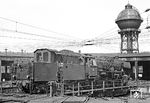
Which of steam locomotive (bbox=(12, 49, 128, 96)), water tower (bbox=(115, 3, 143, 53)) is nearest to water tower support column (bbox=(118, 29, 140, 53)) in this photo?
water tower (bbox=(115, 3, 143, 53))

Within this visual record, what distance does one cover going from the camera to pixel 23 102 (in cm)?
1302

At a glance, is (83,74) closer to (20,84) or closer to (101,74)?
(101,74)

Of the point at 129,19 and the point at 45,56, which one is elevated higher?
the point at 129,19

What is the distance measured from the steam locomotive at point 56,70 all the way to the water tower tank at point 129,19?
54764 millimetres

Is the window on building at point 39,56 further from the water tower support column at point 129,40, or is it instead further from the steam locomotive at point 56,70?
the water tower support column at point 129,40

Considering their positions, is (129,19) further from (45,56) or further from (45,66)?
(45,66)

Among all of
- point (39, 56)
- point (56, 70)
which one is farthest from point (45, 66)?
point (39, 56)

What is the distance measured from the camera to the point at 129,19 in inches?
3088

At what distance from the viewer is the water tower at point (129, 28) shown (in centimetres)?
7794

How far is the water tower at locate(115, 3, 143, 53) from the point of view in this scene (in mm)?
77938

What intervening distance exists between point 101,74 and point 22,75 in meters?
9.93

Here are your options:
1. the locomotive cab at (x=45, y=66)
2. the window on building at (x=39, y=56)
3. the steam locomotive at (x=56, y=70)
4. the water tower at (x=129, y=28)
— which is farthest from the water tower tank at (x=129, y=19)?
the locomotive cab at (x=45, y=66)

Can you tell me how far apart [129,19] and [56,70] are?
202 ft

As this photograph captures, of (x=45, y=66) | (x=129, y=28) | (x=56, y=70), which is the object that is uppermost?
(x=129, y=28)
